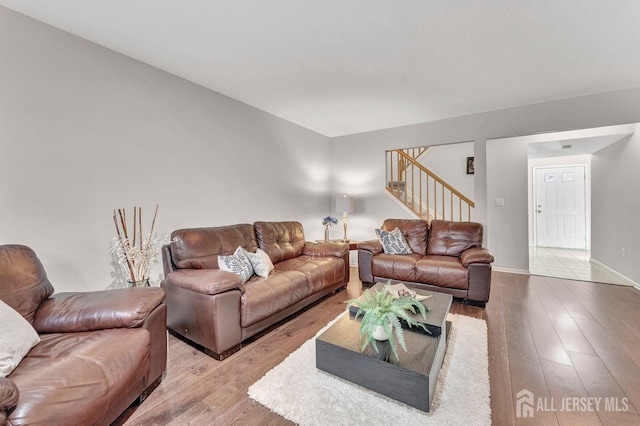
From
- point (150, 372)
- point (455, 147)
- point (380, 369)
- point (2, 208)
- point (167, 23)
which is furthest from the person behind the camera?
point (455, 147)

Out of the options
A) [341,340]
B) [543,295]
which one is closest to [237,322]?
[341,340]

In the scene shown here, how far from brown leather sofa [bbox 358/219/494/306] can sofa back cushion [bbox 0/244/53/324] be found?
312 cm

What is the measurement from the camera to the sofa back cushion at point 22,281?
Result: 4.94ft

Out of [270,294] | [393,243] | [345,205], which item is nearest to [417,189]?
[345,205]

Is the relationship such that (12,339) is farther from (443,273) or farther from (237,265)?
(443,273)

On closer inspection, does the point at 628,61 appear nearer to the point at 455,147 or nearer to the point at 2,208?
the point at 455,147

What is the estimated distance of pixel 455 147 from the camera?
6098 millimetres

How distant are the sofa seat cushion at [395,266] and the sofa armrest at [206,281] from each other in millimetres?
2020

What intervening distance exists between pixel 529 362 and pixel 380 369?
1.26m

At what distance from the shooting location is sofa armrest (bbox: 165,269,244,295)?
2.02 meters

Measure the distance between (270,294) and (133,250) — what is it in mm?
1186

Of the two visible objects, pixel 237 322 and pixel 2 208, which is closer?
pixel 2 208

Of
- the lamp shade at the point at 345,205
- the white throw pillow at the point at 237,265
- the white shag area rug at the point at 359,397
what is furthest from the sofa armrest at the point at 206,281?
the lamp shade at the point at 345,205

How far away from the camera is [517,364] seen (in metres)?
1.94
